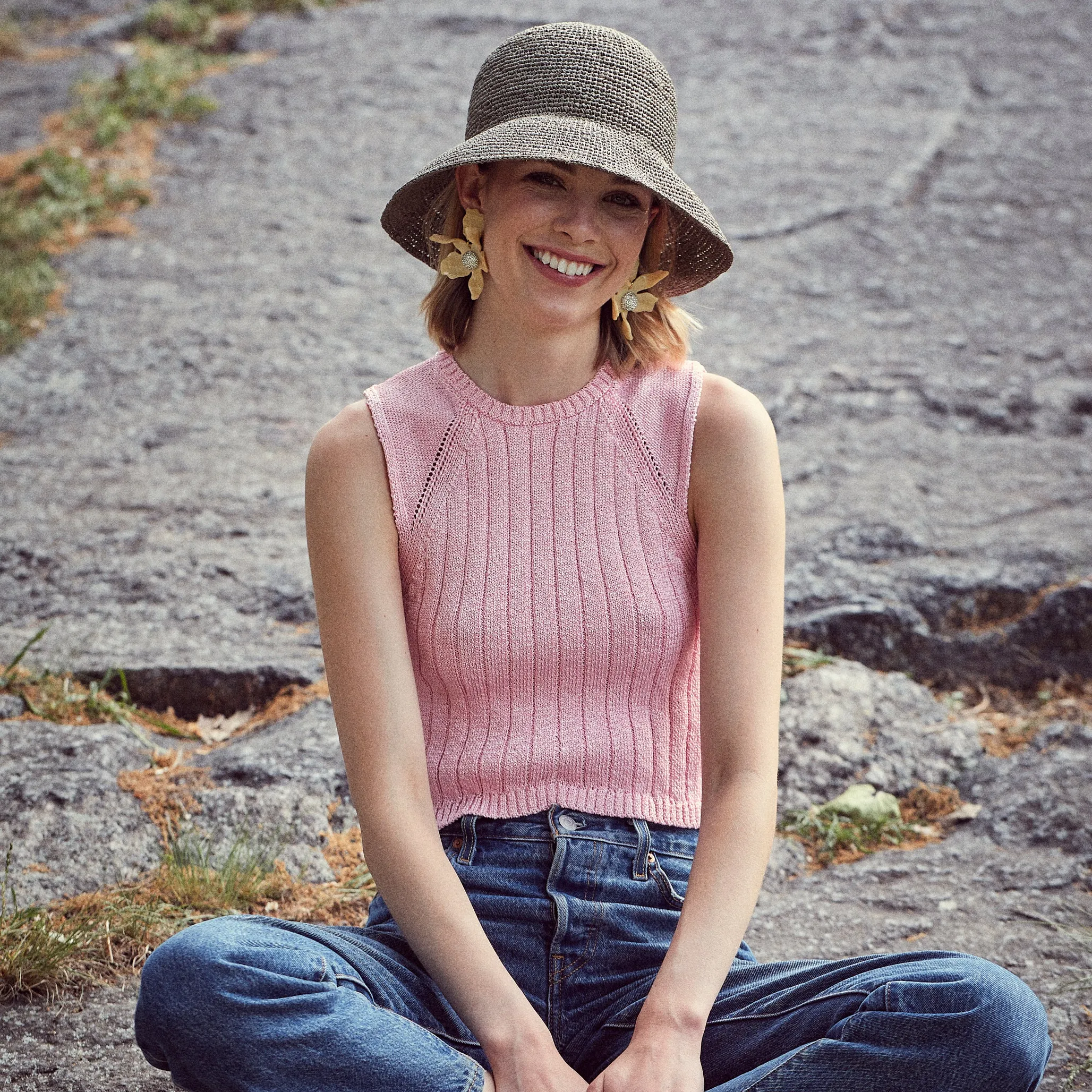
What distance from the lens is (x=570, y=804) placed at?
2.03 meters

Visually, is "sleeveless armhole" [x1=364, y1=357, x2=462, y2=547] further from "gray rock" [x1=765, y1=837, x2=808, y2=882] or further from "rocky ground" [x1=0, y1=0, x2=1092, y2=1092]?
"gray rock" [x1=765, y1=837, x2=808, y2=882]

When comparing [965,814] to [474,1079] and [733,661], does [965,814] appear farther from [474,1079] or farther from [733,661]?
[474,1079]

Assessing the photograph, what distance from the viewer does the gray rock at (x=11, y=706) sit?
322 centimetres

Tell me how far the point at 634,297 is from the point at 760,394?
269 centimetres

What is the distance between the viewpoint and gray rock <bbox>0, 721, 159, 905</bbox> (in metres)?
2.72

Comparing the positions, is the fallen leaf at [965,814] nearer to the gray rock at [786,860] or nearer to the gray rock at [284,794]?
the gray rock at [786,860]

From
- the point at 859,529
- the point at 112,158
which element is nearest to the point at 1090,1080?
the point at 859,529

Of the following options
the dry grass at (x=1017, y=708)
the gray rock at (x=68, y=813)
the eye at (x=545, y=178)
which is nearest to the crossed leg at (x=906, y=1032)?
the eye at (x=545, y=178)

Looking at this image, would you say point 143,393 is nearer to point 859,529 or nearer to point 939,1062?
point 859,529

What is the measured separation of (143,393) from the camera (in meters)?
4.87

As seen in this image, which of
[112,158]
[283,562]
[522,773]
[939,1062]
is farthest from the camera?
[112,158]

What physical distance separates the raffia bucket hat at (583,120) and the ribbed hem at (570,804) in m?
0.92

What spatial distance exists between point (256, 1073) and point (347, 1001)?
0.47 feet

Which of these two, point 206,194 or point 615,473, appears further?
point 206,194
